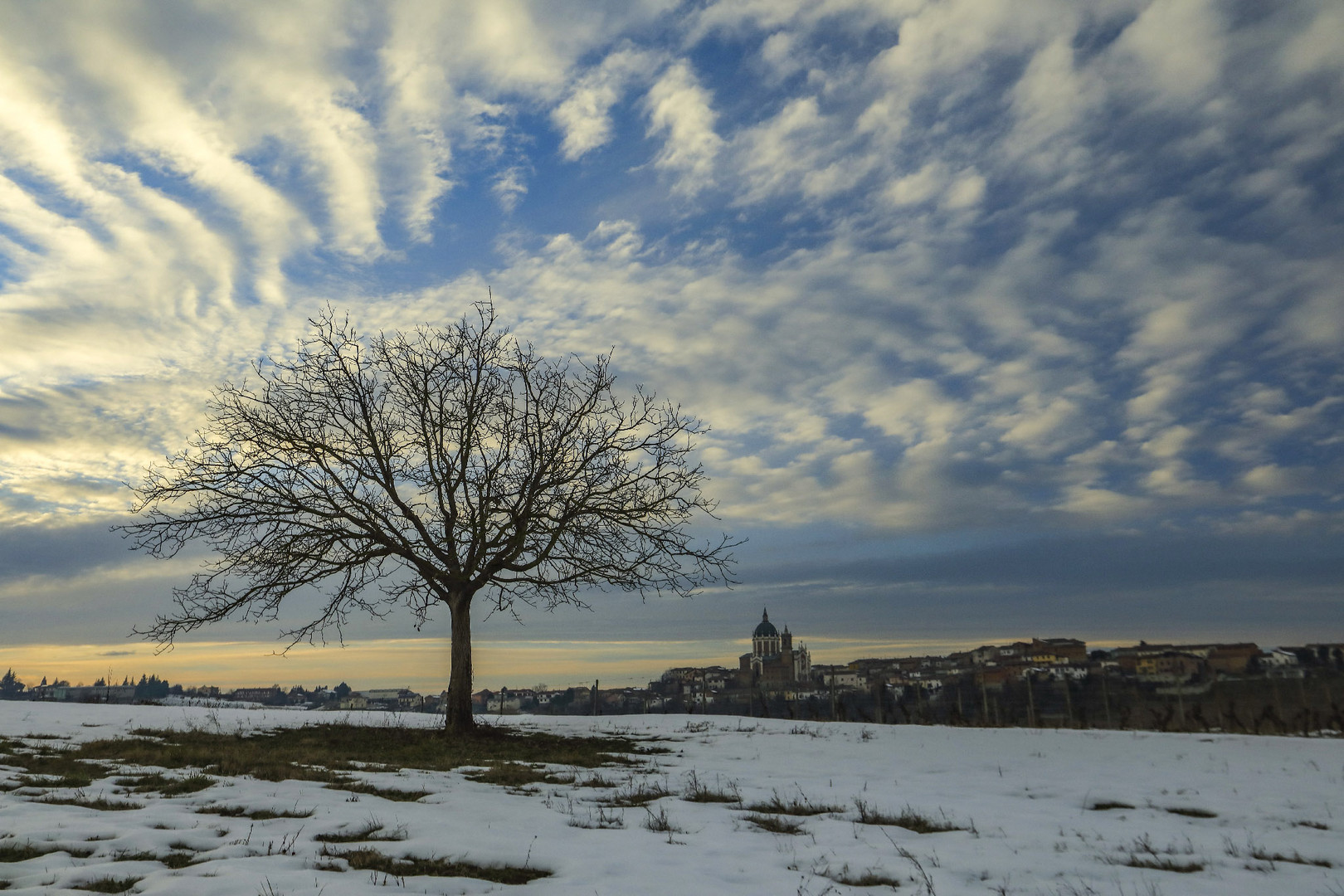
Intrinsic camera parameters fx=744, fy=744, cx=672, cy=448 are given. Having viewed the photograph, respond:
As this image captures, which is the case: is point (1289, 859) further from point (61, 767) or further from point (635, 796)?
point (61, 767)

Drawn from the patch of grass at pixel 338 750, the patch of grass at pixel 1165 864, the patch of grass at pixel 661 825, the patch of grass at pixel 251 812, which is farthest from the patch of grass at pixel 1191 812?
the patch of grass at pixel 251 812

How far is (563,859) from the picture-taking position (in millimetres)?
5480

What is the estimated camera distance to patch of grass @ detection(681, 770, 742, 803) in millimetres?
8391

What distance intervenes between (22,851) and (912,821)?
707 cm

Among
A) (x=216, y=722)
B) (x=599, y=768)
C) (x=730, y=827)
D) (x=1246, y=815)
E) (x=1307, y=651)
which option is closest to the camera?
(x=730, y=827)

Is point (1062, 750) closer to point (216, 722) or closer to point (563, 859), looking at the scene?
point (563, 859)

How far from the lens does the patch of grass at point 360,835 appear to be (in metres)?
5.85

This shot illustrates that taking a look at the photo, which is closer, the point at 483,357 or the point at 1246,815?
the point at 1246,815

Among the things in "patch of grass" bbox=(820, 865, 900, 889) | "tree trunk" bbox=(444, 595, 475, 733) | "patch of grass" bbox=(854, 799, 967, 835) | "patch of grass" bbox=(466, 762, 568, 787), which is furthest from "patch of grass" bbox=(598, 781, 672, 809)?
"tree trunk" bbox=(444, 595, 475, 733)

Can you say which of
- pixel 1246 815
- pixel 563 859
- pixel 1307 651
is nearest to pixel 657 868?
pixel 563 859

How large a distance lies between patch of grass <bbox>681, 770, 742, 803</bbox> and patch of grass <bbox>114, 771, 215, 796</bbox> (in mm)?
5300

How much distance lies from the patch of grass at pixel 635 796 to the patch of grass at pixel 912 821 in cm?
235

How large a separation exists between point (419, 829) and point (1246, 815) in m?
8.12

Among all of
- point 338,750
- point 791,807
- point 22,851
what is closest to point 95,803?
point 22,851
